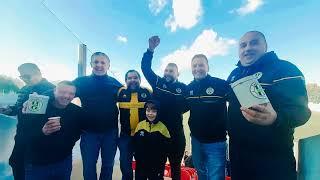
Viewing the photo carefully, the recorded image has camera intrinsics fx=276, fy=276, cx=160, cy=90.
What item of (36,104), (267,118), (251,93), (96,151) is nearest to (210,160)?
(96,151)

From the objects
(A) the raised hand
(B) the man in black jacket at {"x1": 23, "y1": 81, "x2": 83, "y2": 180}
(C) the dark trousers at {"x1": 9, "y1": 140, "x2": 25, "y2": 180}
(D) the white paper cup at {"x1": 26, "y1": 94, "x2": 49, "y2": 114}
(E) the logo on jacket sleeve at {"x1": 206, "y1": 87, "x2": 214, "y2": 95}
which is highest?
(A) the raised hand

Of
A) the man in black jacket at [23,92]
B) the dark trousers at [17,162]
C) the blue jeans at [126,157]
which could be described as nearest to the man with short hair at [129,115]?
the blue jeans at [126,157]

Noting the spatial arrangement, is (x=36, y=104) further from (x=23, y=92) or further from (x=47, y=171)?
(x=23, y=92)

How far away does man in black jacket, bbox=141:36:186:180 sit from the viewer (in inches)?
164

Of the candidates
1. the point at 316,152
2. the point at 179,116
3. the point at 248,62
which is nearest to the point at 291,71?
the point at 248,62

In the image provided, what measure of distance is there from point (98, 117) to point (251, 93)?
256 centimetres

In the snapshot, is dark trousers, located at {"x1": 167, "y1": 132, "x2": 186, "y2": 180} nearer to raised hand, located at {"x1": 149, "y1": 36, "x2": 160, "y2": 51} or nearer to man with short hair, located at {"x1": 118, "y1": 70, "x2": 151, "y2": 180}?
man with short hair, located at {"x1": 118, "y1": 70, "x2": 151, "y2": 180}

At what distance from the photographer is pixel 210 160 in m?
3.55

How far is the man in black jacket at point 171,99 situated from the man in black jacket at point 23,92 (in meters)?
1.59

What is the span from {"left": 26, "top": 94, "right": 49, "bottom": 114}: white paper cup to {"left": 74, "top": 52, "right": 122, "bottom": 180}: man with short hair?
3.38 ft

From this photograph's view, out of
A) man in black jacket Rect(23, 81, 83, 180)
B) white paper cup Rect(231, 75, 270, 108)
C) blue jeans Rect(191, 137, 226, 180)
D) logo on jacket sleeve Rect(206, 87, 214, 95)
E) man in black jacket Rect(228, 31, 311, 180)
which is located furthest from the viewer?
logo on jacket sleeve Rect(206, 87, 214, 95)

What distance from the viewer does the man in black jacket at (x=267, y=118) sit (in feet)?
6.70

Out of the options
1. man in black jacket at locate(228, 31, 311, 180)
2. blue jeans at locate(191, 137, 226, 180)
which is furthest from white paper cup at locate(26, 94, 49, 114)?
blue jeans at locate(191, 137, 226, 180)

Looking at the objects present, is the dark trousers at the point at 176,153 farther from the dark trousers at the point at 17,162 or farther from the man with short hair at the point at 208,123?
the dark trousers at the point at 17,162
